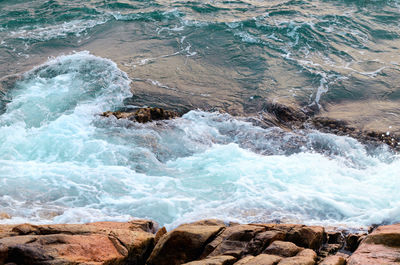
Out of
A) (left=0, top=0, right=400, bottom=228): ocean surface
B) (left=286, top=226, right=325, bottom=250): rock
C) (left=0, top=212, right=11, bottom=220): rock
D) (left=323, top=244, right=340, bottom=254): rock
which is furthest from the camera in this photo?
(left=0, top=0, right=400, bottom=228): ocean surface

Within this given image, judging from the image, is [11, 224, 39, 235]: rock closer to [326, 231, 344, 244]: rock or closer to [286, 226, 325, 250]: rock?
[286, 226, 325, 250]: rock

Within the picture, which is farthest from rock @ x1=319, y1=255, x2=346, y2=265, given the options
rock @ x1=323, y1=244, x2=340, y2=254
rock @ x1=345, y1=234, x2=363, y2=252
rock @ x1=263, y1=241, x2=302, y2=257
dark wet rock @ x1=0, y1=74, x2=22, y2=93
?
dark wet rock @ x1=0, y1=74, x2=22, y2=93

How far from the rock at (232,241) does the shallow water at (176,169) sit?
192cm

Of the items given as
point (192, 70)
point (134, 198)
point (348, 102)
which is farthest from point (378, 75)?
point (134, 198)

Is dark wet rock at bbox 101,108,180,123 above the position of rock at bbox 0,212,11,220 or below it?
above

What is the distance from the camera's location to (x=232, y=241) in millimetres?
6078

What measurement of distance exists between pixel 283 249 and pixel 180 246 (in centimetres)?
164

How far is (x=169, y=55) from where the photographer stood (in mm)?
17422

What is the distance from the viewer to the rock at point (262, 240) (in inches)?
232

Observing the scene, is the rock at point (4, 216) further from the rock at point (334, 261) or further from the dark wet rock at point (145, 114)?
the rock at point (334, 261)

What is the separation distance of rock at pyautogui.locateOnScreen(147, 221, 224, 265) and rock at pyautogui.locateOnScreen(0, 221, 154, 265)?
12.8 inches

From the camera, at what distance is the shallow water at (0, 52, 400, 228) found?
8602 mm

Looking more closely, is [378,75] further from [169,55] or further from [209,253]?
[209,253]

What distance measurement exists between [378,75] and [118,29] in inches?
515
